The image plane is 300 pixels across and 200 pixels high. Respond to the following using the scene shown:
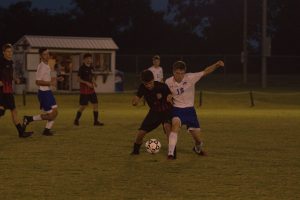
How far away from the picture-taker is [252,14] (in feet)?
213

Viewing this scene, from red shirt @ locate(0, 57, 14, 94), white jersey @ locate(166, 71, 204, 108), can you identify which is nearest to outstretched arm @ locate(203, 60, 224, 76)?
white jersey @ locate(166, 71, 204, 108)

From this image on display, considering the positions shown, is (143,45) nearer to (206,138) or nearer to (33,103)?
(33,103)

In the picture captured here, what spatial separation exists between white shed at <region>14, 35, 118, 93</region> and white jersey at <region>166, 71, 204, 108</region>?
79.2 feet

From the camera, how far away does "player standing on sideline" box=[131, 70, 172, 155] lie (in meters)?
10.9

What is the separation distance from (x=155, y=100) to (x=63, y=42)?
2558 centimetres

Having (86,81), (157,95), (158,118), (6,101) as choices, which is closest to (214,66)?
(157,95)

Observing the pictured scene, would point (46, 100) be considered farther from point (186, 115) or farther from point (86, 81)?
point (186, 115)

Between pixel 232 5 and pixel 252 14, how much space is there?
361 centimetres

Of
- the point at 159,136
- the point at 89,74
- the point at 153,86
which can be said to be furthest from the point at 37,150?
the point at 89,74

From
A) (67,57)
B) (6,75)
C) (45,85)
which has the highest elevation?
(67,57)

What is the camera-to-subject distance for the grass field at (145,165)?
8133 millimetres

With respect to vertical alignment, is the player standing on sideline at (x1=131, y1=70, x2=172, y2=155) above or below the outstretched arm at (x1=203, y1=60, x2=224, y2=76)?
below

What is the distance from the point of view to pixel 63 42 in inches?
1421

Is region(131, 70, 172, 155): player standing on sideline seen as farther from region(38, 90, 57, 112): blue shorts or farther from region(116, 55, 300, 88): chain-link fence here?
region(116, 55, 300, 88): chain-link fence
